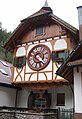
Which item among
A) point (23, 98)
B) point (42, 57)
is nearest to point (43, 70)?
point (42, 57)

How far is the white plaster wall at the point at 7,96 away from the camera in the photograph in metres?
16.0

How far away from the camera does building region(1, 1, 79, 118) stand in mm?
14383

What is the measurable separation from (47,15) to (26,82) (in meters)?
5.42

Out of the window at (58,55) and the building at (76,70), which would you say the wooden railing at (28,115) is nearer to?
the building at (76,70)

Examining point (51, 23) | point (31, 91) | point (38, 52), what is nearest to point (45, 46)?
point (38, 52)

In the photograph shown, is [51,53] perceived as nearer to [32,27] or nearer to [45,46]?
[45,46]

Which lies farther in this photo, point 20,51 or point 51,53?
point 20,51

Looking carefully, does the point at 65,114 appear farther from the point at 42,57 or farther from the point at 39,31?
the point at 39,31

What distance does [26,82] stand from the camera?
592 inches

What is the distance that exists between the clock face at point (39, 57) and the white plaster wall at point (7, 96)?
307cm

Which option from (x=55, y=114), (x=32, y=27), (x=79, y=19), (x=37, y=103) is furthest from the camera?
(x=32, y=27)

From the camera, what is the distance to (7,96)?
1642cm

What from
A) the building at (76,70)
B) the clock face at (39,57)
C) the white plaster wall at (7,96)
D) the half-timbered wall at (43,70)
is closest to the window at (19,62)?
the half-timbered wall at (43,70)

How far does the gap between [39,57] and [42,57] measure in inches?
10.6
